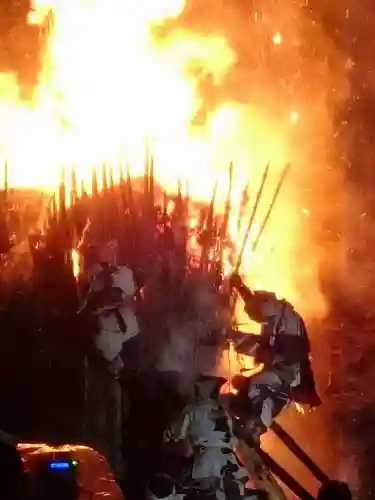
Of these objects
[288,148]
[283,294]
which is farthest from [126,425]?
[288,148]

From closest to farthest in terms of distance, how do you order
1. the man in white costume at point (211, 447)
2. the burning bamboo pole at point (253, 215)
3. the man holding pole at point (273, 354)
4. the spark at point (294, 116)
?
1. the man in white costume at point (211, 447)
2. the man holding pole at point (273, 354)
3. the burning bamboo pole at point (253, 215)
4. the spark at point (294, 116)

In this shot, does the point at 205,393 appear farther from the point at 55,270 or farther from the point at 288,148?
the point at 288,148

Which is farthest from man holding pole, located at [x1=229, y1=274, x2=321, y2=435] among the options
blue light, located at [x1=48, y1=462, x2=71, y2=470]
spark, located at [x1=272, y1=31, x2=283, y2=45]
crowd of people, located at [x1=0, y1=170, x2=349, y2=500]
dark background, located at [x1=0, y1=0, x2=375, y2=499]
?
spark, located at [x1=272, y1=31, x2=283, y2=45]

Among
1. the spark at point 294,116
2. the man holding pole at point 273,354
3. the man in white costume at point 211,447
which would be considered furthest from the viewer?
the spark at point 294,116

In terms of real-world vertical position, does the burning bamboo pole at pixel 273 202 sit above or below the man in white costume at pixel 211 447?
above

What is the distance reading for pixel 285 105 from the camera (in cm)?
191

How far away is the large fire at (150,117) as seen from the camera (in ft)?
6.06

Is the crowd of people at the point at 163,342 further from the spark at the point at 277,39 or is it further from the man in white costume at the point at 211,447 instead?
the spark at the point at 277,39

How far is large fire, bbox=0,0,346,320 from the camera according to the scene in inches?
72.7

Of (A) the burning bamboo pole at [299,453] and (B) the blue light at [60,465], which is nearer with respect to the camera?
(B) the blue light at [60,465]

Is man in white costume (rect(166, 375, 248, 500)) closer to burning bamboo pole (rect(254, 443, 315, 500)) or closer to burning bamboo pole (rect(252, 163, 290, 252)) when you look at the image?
burning bamboo pole (rect(254, 443, 315, 500))

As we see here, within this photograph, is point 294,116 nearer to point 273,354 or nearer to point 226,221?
point 226,221

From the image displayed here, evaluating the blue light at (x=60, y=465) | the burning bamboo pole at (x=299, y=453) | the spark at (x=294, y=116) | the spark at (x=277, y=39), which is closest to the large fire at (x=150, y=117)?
the spark at (x=294, y=116)

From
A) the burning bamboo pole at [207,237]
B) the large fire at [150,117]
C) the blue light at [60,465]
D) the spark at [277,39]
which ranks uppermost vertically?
the spark at [277,39]
